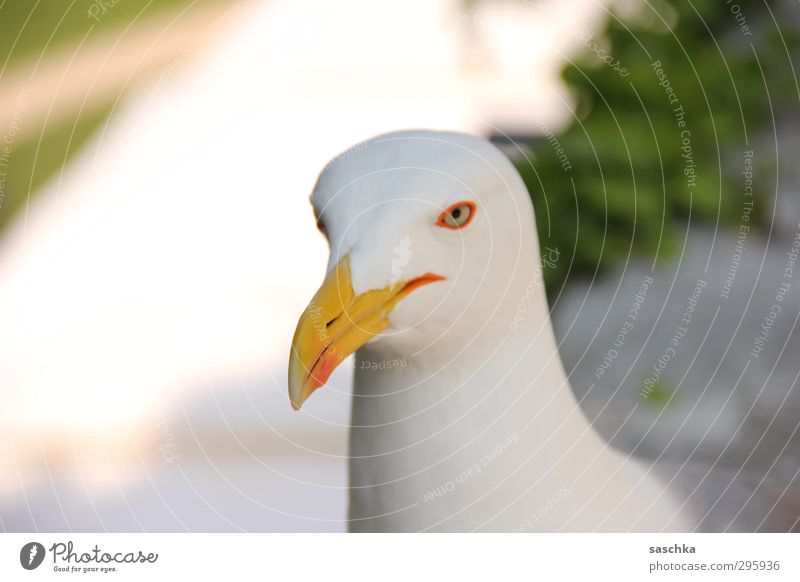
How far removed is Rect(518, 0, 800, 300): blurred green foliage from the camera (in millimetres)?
1494

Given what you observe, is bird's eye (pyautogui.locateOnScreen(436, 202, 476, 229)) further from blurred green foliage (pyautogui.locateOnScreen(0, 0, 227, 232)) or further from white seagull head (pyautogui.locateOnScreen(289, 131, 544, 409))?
blurred green foliage (pyautogui.locateOnScreen(0, 0, 227, 232))

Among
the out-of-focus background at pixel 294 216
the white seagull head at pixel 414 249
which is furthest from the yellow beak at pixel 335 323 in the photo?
the out-of-focus background at pixel 294 216

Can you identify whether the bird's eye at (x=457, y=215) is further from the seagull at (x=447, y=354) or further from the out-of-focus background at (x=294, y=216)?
the out-of-focus background at (x=294, y=216)

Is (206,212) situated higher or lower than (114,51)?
lower

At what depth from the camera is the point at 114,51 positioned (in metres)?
1.40

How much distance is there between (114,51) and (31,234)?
46 centimetres

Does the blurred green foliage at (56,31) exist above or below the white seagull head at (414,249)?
above

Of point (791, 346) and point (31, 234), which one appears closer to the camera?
point (791, 346)

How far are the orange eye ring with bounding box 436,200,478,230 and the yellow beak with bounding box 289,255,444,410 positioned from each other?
0.12 ft

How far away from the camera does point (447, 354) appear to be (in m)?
0.72

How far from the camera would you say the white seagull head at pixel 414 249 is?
0.68 m

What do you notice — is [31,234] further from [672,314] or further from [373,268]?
[373,268]
